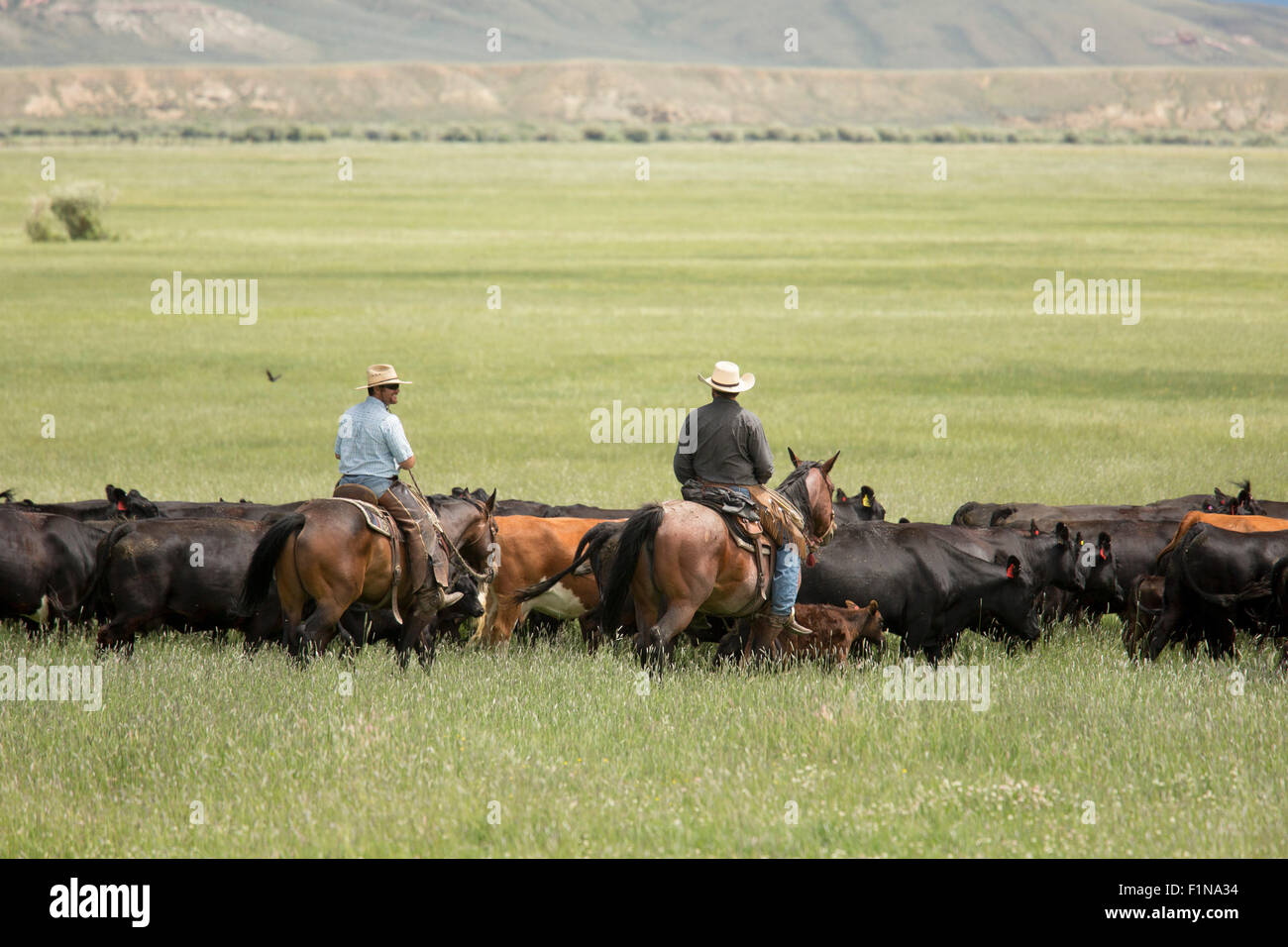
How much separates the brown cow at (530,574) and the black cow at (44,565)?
358 cm

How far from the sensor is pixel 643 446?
28.8m

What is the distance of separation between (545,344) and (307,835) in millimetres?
34387

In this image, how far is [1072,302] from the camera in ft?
165

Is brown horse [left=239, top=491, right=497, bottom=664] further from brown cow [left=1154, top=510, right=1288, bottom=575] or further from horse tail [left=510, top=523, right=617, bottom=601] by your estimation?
brown cow [left=1154, top=510, right=1288, bottom=575]

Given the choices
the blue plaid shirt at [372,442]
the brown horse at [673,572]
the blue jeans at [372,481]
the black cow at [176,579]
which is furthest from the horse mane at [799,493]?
the black cow at [176,579]

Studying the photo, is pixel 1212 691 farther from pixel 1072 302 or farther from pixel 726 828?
pixel 1072 302

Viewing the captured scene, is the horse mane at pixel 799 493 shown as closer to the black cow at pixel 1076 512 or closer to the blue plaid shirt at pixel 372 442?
the blue plaid shirt at pixel 372 442

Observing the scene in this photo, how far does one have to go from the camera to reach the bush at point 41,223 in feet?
221

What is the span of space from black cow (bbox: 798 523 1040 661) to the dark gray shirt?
2042 mm

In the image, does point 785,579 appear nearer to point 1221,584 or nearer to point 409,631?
point 409,631

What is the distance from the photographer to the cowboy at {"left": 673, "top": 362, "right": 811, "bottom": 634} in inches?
441

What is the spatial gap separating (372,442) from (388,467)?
0.24 meters

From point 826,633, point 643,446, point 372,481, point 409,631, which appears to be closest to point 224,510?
point 409,631

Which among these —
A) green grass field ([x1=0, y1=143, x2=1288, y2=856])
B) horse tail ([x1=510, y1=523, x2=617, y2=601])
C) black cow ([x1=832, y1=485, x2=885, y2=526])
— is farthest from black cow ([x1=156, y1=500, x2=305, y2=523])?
black cow ([x1=832, y1=485, x2=885, y2=526])
